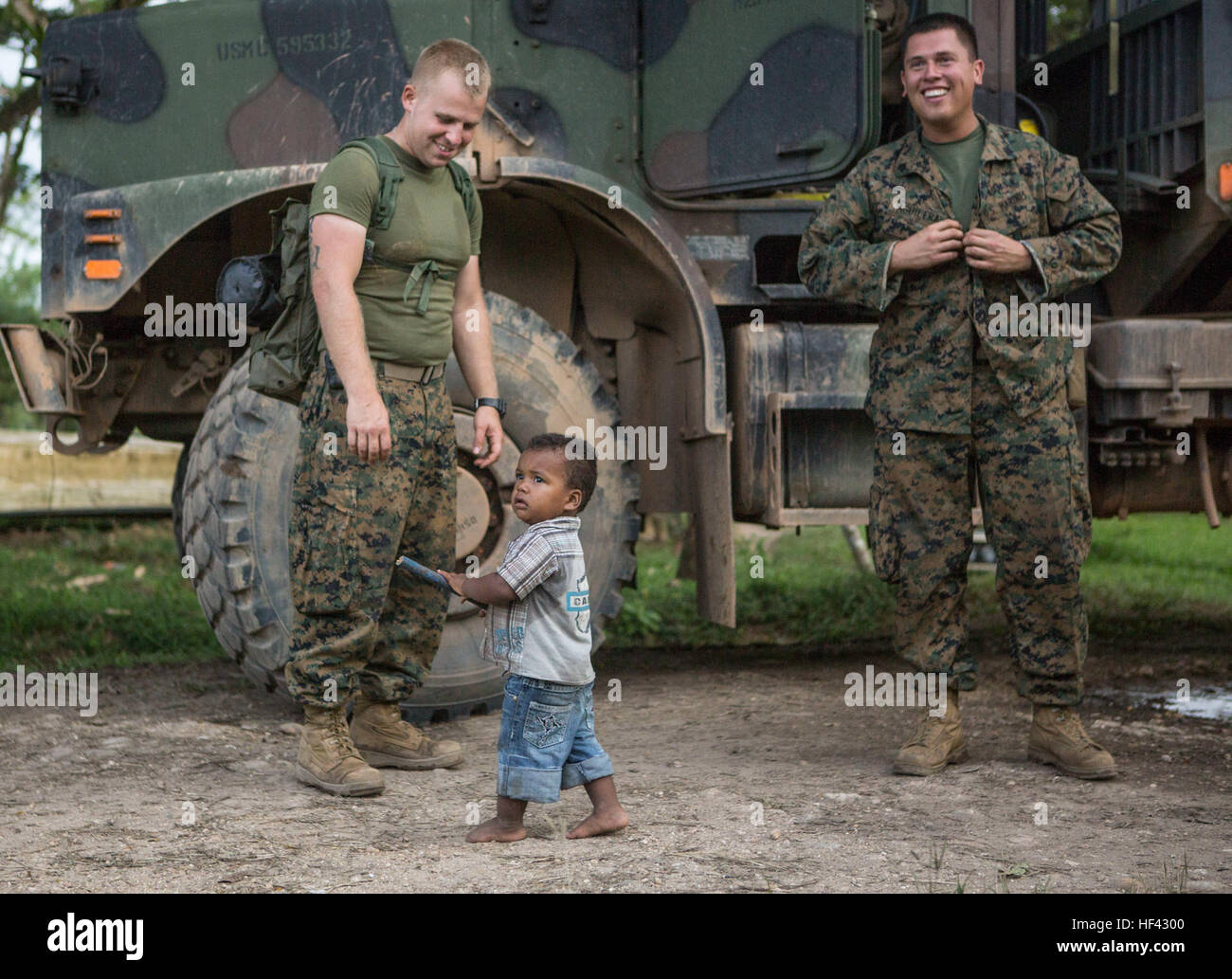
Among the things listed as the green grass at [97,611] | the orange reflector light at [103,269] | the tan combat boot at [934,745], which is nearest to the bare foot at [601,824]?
the tan combat boot at [934,745]

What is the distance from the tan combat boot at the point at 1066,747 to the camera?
3266 mm

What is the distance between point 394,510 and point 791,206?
1.71m

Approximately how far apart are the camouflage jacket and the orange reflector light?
1.90m

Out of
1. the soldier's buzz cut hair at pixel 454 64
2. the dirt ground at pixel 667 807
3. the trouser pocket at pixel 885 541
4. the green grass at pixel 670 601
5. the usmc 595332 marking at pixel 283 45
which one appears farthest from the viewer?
the green grass at pixel 670 601

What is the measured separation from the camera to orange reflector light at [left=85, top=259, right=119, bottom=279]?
381 centimetres

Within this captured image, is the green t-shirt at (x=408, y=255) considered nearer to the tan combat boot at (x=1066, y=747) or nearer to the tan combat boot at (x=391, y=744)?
the tan combat boot at (x=391, y=744)

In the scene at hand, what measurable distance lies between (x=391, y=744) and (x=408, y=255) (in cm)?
119

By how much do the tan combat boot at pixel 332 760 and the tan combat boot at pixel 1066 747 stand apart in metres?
1.58

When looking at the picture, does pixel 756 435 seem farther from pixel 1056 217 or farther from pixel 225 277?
pixel 225 277

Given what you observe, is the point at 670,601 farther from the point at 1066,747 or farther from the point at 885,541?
the point at 1066,747

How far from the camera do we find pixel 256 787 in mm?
3211

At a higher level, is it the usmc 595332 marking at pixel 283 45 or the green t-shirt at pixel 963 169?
the usmc 595332 marking at pixel 283 45

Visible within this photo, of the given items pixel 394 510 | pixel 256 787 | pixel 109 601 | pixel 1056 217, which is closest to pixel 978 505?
pixel 1056 217

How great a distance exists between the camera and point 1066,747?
331cm
